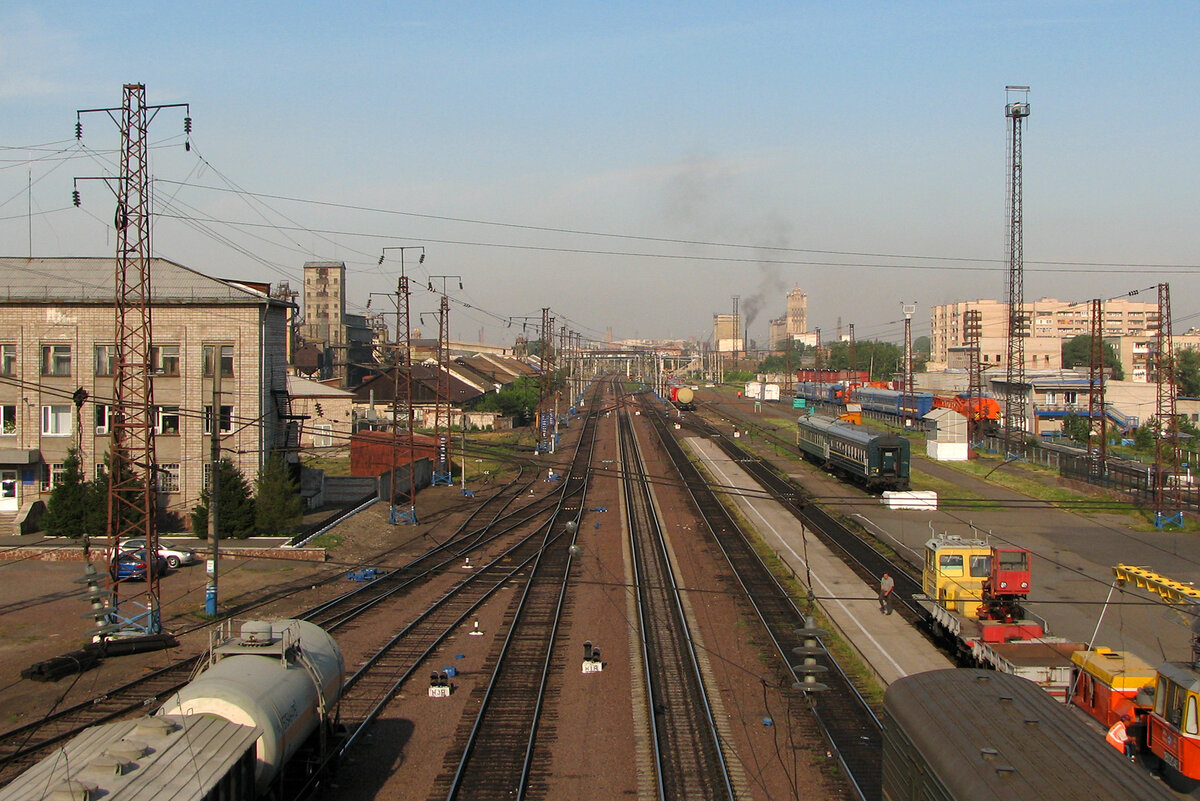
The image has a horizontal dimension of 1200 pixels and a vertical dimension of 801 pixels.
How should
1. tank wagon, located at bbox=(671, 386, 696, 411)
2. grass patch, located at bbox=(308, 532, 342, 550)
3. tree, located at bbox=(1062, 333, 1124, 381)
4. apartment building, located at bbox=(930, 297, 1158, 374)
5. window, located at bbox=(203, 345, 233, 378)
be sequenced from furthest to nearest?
apartment building, located at bbox=(930, 297, 1158, 374) < tree, located at bbox=(1062, 333, 1124, 381) < tank wagon, located at bbox=(671, 386, 696, 411) < window, located at bbox=(203, 345, 233, 378) < grass patch, located at bbox=(308, 532, 342, 550)

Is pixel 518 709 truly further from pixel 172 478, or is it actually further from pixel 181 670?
pixel 172 478

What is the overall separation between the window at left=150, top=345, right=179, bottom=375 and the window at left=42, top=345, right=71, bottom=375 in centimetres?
347

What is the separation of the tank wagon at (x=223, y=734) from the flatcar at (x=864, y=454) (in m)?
32.5

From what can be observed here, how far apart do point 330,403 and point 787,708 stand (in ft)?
142

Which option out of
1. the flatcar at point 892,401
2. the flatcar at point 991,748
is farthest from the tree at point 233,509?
the flatcar at point 892,401

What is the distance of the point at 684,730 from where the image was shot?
15.0 meters

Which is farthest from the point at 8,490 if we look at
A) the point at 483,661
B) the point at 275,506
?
the point at 483,661

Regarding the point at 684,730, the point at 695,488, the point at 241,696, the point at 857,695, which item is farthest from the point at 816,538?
the point at 241,696

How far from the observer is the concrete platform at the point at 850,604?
18.8m

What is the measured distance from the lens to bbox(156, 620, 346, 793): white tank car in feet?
31.8

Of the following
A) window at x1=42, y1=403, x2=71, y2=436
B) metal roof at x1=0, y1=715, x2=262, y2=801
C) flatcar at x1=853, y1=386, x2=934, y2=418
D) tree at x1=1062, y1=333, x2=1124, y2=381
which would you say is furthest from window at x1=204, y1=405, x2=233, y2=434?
tree at x1=1062, y1=333, x2=1124, y2=381

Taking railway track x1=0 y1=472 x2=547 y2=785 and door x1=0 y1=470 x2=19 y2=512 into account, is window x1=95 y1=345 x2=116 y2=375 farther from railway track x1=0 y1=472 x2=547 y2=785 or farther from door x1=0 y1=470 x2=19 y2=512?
railway track x1=0 y1=472 x2=547 y2=785

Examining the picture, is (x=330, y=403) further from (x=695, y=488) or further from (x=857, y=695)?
(x=857, y=695)

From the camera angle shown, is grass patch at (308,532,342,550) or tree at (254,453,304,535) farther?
tree at (254,453,304,535)
